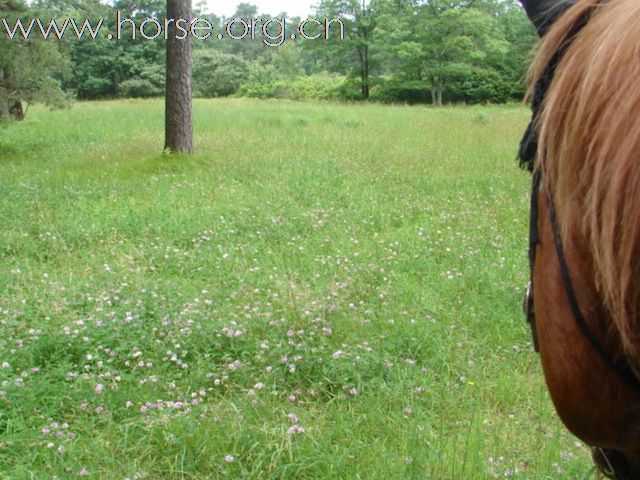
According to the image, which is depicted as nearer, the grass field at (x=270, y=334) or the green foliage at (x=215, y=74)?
the grass field at (x=270, y=334)

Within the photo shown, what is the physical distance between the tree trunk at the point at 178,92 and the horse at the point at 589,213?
8972mm

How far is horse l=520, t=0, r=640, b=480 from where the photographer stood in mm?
760

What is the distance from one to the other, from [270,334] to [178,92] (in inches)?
274

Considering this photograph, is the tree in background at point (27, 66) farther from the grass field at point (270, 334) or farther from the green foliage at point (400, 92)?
the green foliage at point (400, 92)

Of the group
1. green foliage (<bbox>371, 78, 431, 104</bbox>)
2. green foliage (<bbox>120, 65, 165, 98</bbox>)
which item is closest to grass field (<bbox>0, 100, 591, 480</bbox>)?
green foliage (<bbox>371, 78, 431, 104</bbox>)

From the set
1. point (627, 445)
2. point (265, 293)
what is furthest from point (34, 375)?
point (627, 445)

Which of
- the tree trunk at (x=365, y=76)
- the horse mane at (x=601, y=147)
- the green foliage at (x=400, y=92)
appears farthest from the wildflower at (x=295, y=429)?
the tree trunk at (x=365, y=76)

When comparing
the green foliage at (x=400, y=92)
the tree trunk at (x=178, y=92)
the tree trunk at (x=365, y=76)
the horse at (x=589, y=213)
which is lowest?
the horse at (x=589, y=213)

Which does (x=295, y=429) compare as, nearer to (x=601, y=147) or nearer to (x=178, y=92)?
(x=601, y=147)

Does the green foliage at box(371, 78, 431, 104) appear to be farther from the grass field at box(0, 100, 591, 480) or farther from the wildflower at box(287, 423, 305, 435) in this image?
the wildflower at box(287, 423, 305, 435)

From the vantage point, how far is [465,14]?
32.2m

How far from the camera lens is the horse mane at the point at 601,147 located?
0.75 meters

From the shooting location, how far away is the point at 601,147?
792 mm

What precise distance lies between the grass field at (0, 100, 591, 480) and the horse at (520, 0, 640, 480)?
36.4 inches
